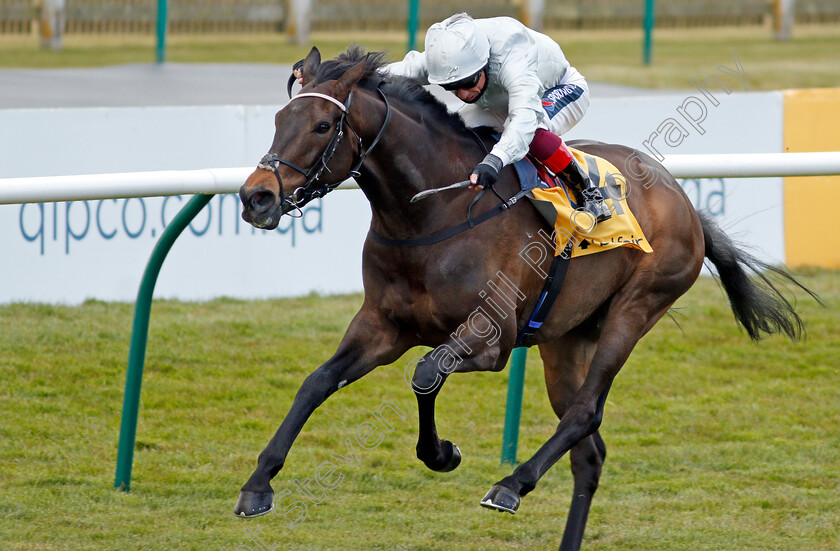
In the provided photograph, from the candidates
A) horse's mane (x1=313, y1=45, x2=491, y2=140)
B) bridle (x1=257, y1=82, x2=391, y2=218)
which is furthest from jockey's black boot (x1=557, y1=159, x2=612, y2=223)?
bridle (x1=257, y1=82, x2=391, y2=218)

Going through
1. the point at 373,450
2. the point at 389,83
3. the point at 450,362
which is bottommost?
the point at 373,450

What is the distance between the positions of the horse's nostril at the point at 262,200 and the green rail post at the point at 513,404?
206 centimetres

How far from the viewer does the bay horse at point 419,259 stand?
3287mm

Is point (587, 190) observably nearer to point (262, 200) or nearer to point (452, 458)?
point (452, 458)

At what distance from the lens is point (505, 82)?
3678mm

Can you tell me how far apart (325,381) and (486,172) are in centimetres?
81

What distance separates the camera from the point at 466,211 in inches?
145

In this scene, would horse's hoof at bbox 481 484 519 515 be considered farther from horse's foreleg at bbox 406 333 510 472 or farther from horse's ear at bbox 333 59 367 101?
horse's ear at bbox 333 59 367 101

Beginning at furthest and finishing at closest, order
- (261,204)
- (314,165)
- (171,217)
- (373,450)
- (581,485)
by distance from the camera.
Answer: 1. (171,217)
2. (373,450)
3. (581,485)
4. (314,165)
5. (261,204)

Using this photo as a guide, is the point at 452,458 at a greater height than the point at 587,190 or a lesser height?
lesser

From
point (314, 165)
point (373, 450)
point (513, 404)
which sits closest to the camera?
point (314, 165)

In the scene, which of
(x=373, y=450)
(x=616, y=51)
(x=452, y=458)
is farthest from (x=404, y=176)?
(x=616, y=51)

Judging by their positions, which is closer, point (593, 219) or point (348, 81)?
point (348, 81)

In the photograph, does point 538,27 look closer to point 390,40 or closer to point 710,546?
point 390,40
